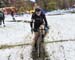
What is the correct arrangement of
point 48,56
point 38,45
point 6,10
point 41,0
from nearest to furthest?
point 48,56 → point 38,45 → point 6,10 → point 41,0

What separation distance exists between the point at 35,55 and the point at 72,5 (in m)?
71.8

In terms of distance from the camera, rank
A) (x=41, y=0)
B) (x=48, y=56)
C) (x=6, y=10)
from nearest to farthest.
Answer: (x=48, y=56)
(x=6, y=10)
(x=41, y=0)

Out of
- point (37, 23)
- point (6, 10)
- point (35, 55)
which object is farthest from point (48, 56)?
point (6, 10)

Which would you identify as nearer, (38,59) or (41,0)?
(38,59)

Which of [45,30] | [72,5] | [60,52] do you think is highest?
[45,30]

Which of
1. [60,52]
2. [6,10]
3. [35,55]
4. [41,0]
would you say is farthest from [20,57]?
[41,0]

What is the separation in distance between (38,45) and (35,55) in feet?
2.61

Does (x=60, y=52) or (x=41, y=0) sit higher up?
(x=60, y=52)

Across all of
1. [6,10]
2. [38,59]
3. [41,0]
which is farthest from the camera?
[41,0]

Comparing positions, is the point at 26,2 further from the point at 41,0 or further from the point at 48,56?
the point at 48,56

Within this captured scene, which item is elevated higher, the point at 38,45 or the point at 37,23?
the point at 37,23

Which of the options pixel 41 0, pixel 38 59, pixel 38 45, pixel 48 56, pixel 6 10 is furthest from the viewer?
pixel 41 0

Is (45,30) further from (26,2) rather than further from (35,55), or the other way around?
(26,2)

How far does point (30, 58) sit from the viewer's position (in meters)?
11.8
